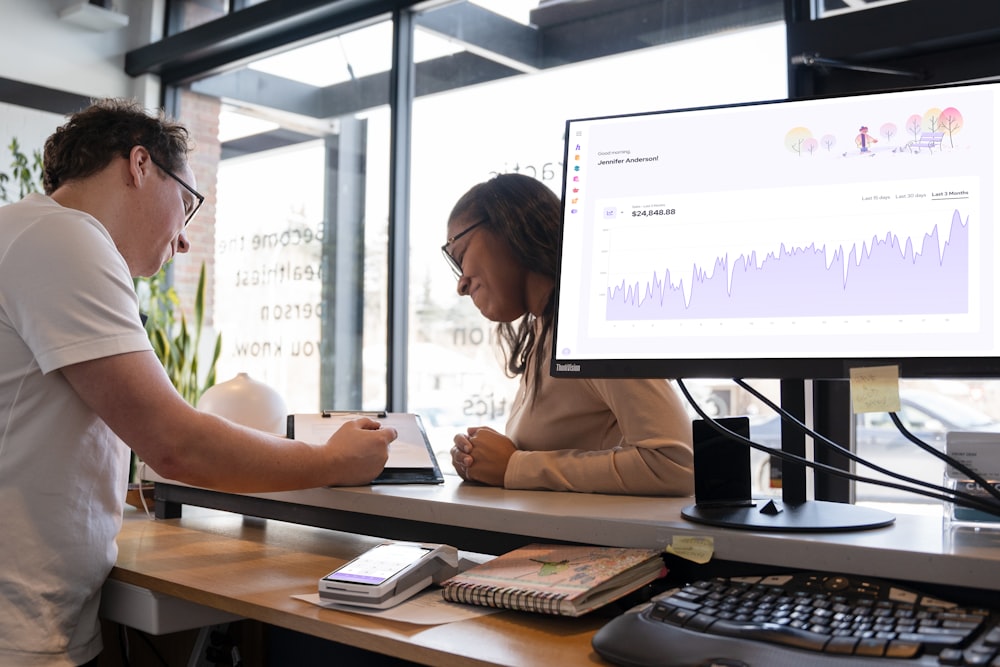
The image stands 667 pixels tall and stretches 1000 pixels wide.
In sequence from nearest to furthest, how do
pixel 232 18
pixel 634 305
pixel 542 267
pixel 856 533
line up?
1. pixel 856 533
2. pixel 634 305
3. pixel 542 267
4. pixel 232 18

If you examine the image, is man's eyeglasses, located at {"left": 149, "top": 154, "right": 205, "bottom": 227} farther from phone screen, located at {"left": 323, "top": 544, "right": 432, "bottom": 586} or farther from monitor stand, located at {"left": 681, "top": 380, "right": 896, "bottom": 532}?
monitor stand, located at {"left": 681, "top": 380, "right": 896, "bottom": 532}

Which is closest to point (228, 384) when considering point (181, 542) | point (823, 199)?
point (181, 542)

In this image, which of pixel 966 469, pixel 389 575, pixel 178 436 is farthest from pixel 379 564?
pixel 966 469

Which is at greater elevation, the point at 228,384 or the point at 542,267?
the point at 542,267


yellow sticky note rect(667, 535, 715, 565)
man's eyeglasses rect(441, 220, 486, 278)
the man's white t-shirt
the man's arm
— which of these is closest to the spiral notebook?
yellow sticky note rect(667, 535, 715, 565)

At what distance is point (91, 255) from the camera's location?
1326 mm

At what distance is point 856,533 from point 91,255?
1104mm

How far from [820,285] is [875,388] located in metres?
0.14

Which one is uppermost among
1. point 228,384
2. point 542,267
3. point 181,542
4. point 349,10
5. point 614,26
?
point 349,10

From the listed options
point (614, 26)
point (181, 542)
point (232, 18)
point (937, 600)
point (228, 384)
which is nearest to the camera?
point (937, 600)

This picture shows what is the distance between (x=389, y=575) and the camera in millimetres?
1133

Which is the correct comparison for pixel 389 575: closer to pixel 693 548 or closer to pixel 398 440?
pixel 693 548

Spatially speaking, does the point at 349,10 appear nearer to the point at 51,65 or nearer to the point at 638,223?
the point at 51,65

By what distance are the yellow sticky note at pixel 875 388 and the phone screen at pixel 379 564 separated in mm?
586
